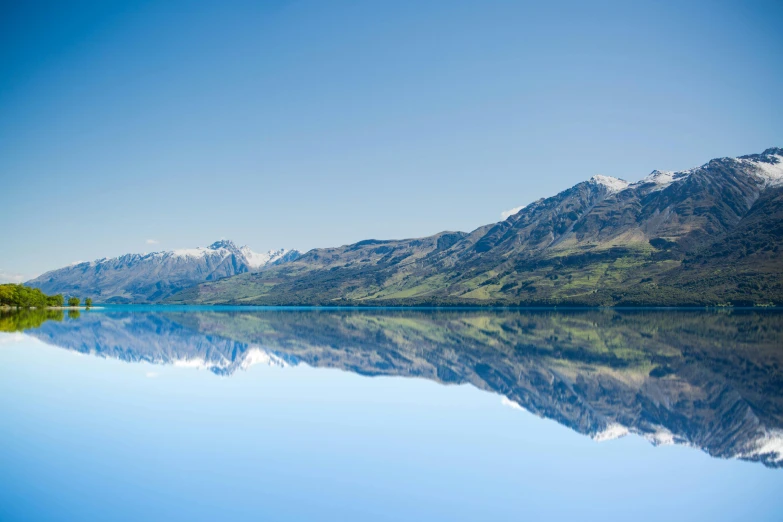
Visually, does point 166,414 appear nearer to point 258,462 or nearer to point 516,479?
point 258,462

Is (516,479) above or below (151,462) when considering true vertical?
below

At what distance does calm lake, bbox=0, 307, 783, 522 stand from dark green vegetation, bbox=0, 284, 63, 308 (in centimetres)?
11470

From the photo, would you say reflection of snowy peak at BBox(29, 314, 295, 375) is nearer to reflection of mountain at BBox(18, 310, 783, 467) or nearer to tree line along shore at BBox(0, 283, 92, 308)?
reflection of mountain at BBox(18, 310, 783, 467)

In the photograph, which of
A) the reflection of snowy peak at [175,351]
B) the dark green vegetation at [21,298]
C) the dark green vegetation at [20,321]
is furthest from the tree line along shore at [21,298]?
the reflection of snowy peak at [175,351]

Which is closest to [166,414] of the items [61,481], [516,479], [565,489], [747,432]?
[61,481]

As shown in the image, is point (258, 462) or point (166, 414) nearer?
point (258, 462)

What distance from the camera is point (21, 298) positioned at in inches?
5802

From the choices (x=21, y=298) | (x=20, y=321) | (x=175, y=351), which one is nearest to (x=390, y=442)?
(x=175, y=351)

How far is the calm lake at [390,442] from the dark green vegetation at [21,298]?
114703 millimetres

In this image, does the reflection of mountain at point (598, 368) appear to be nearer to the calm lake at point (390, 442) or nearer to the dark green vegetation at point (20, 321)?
the calm lake at point (390, 442)

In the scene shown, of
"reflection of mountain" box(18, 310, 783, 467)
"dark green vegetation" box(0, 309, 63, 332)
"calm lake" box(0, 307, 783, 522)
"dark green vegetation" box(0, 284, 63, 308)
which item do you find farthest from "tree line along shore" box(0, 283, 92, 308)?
"calm lake" box(0, 307, 783, 522)

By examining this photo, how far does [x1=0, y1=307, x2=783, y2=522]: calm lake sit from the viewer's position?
1562cm

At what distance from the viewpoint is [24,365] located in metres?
41.5

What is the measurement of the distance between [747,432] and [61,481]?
29560 mm
